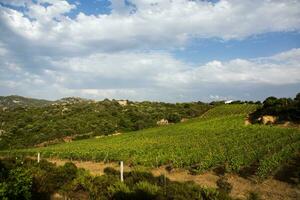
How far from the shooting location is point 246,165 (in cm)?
2522

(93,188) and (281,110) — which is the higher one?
(281,110)

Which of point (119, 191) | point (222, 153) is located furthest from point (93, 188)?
point (222, 153)

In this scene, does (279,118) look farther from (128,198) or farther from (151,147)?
(128,198)

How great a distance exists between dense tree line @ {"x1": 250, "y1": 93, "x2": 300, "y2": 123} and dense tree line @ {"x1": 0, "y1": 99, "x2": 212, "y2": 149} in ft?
87.2

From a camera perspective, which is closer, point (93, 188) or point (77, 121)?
point (93, 188)

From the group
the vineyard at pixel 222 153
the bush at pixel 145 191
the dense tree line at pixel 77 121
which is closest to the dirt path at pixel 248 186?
the vineyard at pixel 222 153

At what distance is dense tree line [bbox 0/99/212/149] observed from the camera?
6825 centimetres

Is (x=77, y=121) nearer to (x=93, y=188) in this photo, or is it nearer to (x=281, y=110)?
(x=281, y=110)

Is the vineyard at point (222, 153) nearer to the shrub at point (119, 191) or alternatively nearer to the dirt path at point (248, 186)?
the dirt path at point (248, 186)

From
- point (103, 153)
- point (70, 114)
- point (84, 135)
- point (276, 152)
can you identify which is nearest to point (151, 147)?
point (103, 153)

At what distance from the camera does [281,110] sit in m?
51.3

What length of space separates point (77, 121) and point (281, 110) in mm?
42301

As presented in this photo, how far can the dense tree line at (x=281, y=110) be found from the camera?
48.2 m

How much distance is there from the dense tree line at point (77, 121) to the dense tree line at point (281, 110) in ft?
87.2
